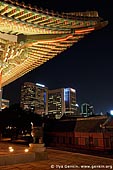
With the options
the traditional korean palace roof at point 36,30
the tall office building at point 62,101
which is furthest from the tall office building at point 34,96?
the traditional korean palace roof at point 36,30

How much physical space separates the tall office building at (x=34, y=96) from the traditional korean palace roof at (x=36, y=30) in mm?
128773

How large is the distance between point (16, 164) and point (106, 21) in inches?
370

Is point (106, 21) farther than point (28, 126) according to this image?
No

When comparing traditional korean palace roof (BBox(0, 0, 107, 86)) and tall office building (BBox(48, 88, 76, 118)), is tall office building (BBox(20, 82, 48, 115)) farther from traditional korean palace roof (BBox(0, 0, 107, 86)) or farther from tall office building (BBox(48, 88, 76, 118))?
traditional korean palace roof (BBox(0, 0, 107, 86))

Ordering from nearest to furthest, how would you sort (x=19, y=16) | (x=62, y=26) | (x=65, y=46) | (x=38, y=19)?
(x=19, y=16) → (x=38, y=19) → (x=62, y=26) → (x=65, y=46)

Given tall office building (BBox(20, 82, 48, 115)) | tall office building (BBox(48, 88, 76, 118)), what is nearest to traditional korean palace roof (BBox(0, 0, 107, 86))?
tall office building (BBox(20, 82, 48, 115))

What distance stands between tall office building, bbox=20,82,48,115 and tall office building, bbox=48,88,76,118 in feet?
14.7

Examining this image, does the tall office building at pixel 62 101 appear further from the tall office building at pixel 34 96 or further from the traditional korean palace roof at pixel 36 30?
Result: the traditional korean palace roof at pixel 36 30

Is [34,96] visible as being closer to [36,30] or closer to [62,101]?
[62,101]

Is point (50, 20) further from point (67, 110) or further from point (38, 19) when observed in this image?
point (67, 110)

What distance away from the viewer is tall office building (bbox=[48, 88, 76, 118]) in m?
150

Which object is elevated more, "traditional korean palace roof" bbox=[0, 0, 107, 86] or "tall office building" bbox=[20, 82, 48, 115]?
"tall office building" bbox=[20, 82, 48, 115]

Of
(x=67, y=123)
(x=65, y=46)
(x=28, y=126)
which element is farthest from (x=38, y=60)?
(x=28, y=126)

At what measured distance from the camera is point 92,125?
26.8 metres
